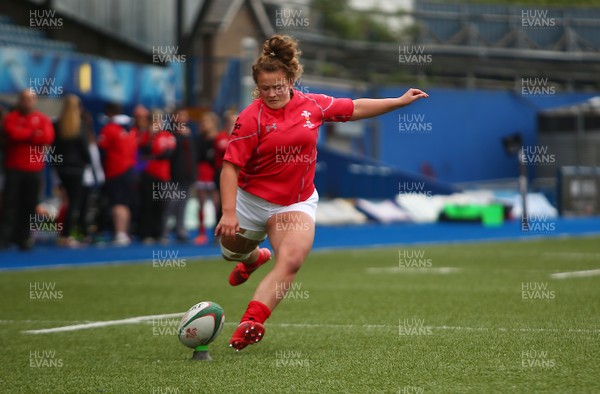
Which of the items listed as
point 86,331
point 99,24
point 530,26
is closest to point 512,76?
point 530,26

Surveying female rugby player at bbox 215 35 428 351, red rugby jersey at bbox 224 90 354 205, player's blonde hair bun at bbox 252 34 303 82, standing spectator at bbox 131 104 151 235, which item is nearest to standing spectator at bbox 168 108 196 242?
standing spectator at bbox 131 104 151 235

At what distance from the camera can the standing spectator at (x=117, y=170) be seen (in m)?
18.6

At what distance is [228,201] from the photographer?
7059 millimetres

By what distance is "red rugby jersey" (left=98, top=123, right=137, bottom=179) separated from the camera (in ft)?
61.0

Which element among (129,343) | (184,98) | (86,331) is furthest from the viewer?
(184,98)

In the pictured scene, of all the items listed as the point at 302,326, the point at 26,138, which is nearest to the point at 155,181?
the point at 26,138

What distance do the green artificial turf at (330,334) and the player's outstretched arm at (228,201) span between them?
2.62 feet

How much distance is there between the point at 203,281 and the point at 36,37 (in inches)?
575

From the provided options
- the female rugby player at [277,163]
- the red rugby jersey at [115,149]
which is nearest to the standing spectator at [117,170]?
the red rugby jersey at [115,149]

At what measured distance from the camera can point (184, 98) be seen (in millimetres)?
24438

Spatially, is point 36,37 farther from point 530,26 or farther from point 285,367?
point 530,26

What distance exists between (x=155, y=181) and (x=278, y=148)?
1198cm

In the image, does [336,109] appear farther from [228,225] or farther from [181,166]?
[181,166]

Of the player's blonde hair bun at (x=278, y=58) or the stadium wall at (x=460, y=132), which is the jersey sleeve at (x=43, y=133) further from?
the stadium wall at (x=460, y=132)
